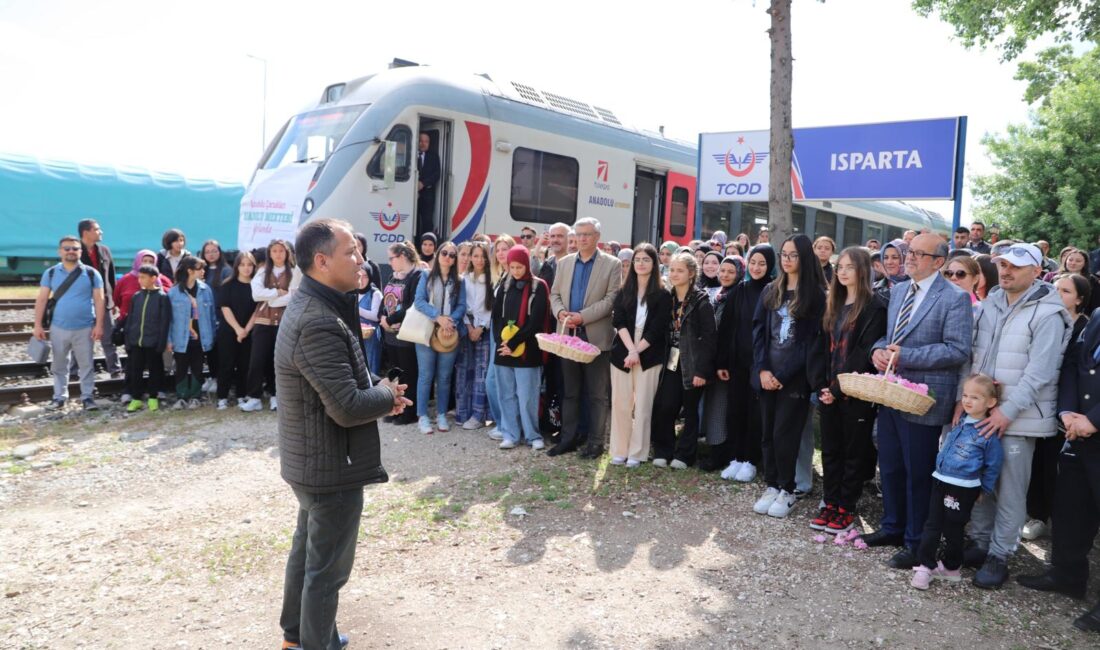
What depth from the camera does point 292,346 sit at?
2.82m

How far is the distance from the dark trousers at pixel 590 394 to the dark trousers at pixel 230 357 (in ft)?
12.2

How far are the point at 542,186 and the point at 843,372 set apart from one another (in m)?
7.56

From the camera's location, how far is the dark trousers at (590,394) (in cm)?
657

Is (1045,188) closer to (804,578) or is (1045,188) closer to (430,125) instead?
(430,125)

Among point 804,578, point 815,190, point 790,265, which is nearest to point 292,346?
point 804,578

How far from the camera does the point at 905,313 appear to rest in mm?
4578

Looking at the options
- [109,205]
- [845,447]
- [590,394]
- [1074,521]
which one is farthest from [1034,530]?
[109,205]

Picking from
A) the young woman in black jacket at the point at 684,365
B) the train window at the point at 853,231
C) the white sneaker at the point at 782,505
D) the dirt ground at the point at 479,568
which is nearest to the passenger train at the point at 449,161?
the young woman in black jacket at the point at 684,365

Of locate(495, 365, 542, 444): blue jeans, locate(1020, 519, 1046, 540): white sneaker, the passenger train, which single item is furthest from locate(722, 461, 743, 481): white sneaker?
the passenger train

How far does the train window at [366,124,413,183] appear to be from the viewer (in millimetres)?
9875

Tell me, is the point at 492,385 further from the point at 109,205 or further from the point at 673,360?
the point at 109,205

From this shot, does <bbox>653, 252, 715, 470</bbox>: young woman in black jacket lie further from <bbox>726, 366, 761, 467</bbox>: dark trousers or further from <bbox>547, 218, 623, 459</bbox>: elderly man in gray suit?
<bbox>547, 218, 623, 459</bbox>: elderly man in gray suit

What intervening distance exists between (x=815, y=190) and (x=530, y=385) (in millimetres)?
4491

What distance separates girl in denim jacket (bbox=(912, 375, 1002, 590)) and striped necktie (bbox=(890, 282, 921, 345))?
1.52 ft
